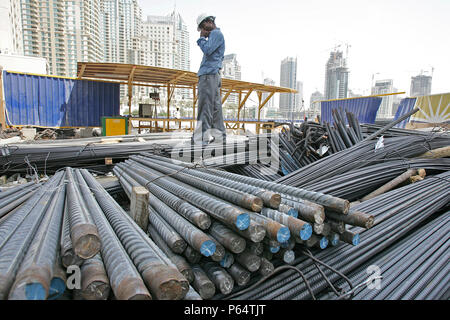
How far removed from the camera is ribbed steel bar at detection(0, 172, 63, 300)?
38.1 inches

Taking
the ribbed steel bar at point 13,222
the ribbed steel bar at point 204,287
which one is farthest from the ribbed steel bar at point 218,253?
the ribbed steel bar at point 13,222

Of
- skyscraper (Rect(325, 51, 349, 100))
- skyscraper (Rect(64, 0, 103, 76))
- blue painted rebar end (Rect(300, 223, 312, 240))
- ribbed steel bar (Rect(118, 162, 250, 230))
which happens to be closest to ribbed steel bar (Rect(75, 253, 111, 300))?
ribbed steel bar (Rect(118, 162, 250, 230))

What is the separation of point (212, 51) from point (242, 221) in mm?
3735

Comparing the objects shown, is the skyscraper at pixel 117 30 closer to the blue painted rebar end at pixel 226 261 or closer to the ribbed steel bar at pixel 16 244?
the ribbed steel bar at pixel 16 244

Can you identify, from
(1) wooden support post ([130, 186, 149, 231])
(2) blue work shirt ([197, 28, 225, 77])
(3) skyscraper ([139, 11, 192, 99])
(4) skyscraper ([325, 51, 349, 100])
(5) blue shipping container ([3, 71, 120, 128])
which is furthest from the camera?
(3) skyscraper ([139, 11, 192, 99])

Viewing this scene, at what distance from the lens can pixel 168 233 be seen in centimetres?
166

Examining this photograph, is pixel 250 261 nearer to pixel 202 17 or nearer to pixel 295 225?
pixel 295 225

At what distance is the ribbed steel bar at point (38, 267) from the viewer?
88 cm

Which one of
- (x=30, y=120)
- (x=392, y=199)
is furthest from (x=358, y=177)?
(x=30, y=120)

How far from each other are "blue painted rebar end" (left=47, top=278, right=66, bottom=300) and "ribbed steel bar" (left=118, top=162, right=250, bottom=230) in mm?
815

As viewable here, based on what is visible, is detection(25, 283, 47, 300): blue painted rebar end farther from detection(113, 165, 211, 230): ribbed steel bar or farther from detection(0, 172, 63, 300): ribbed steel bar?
detection(113, 165, 211, 230): ribbed steel bar

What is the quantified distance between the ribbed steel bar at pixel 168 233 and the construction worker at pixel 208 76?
2.86 metres

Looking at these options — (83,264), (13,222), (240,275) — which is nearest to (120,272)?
(83,264)
